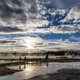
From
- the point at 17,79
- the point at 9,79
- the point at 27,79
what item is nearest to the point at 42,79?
the point at 27,79

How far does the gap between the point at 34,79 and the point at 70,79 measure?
19.3ft

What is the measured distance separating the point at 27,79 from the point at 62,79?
5.71m

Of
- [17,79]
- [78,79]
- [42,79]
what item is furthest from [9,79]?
[78,79]

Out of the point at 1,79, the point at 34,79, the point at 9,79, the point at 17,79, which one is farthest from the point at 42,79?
the point at 1,79

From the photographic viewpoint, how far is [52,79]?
16.0 meters

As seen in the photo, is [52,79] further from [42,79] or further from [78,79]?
[78,79]

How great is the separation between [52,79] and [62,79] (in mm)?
1622

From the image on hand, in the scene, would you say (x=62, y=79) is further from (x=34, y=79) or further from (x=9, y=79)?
(x=9, y=79)

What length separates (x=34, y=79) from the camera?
52.0 ft

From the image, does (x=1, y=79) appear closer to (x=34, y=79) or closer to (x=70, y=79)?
(x=34, y=79)

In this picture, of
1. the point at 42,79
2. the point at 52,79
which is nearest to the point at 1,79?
the point at 42,79

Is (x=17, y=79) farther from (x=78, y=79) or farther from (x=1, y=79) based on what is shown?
(x=78, y=79)

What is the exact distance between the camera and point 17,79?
16188mm

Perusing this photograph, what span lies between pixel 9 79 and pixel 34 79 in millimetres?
4183
